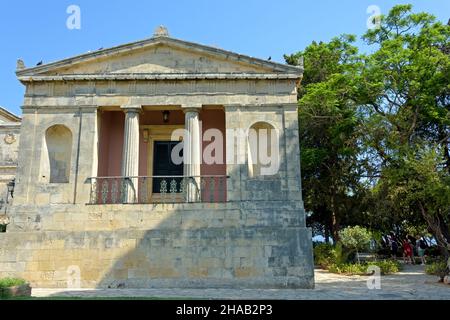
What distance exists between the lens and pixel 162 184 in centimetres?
1404

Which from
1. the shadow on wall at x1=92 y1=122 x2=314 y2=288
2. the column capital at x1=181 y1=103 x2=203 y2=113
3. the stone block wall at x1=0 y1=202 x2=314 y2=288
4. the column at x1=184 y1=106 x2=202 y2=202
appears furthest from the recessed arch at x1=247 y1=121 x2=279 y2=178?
the column capital at x1=181 y1=103 x2=203 y2=113

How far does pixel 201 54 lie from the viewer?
572 inches

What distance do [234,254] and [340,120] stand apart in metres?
9.15

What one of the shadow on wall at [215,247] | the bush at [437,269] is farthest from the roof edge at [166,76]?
the bush at [437,269]

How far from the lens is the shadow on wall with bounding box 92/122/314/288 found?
12.6 metres

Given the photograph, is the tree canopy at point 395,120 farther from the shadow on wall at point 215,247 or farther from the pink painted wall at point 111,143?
the pink painted wall at point 111,143

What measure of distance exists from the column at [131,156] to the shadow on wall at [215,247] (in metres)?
0.55

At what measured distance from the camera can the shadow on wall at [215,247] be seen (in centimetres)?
1256

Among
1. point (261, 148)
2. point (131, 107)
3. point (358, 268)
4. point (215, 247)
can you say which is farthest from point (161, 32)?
point (358, 268)

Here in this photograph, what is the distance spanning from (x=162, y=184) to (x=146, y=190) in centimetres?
147

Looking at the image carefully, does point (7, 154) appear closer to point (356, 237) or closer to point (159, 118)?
point (159, 118)

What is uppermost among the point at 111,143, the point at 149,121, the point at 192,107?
the point at 149,121
